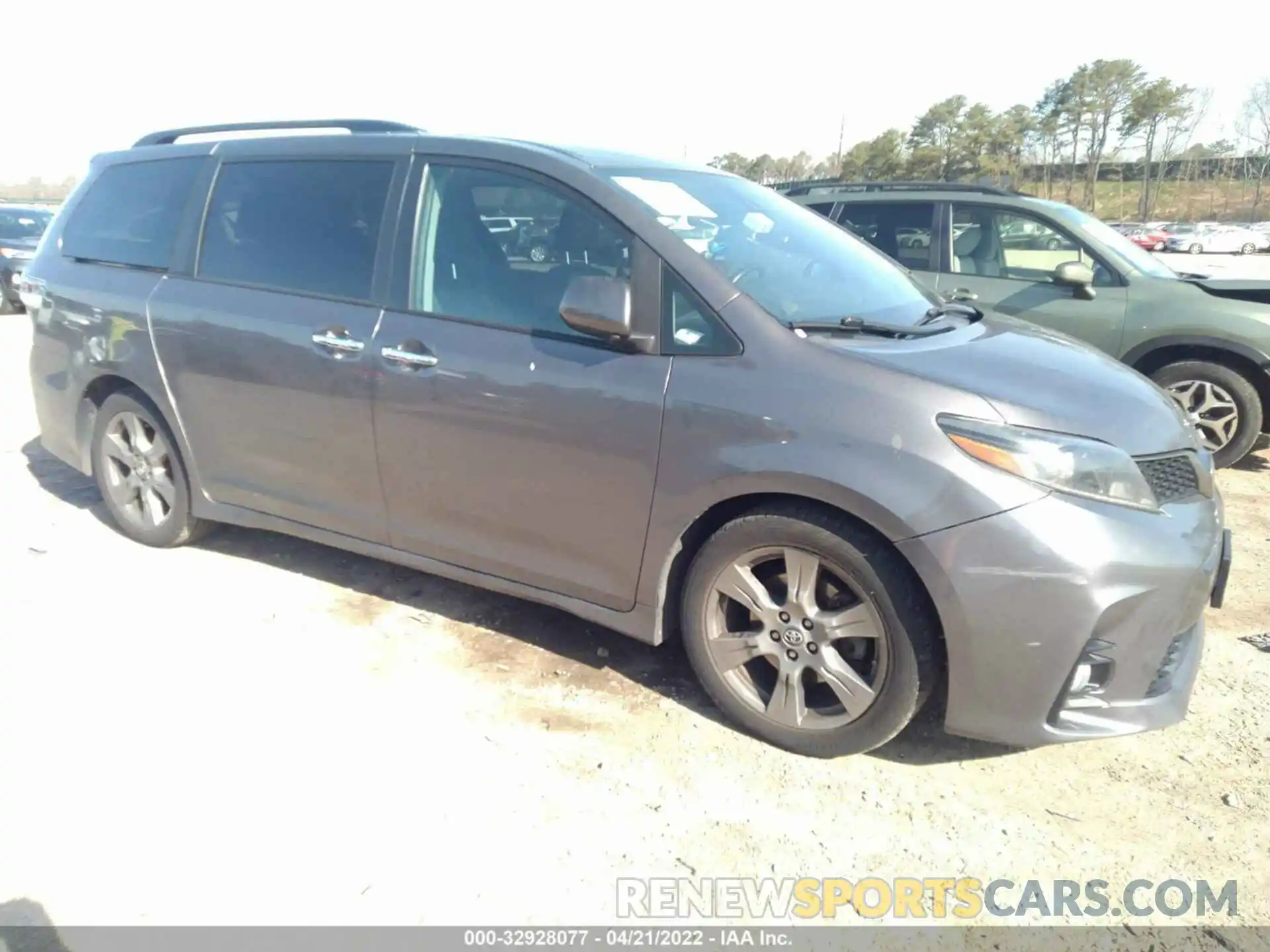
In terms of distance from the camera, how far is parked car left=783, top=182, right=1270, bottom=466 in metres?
5.84

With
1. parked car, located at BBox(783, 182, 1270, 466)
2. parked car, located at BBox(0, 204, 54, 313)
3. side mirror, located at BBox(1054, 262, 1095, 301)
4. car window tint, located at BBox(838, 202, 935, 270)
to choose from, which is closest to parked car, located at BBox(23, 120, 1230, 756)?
side mirror, located at BBox(1054, 262, 1095, 301)

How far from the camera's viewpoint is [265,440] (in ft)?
12.2

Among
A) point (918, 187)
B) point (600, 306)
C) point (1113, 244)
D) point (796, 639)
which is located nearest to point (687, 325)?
point (600, 306)

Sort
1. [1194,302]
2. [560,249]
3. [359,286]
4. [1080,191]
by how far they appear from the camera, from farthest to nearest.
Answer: [1080,191] → [1194,302] → [359,286] → [560,249]

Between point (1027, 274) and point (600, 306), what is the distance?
4.62 metres

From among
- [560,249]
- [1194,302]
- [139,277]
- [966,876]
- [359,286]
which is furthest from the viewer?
[1194,302]

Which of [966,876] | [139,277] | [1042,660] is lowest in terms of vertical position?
[966,876]

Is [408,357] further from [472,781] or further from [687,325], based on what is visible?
[472,781]

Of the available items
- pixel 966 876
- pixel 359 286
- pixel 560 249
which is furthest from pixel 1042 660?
pixel 359 286

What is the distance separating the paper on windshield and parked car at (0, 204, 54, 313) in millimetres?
14252

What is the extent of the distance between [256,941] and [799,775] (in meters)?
1.57

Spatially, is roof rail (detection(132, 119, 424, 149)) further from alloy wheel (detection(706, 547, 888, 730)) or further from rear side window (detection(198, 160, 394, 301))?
alloy wheel (detection(706, 547, 888, 730))

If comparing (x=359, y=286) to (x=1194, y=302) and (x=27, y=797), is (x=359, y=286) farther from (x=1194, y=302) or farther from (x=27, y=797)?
(x=1194, y=302)

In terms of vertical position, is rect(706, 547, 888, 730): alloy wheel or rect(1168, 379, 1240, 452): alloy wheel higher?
rect(1168, 379, 1240, 452): alloy wheel
